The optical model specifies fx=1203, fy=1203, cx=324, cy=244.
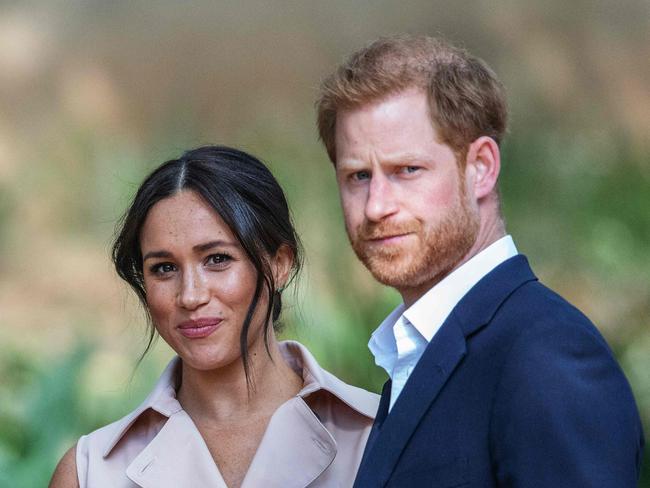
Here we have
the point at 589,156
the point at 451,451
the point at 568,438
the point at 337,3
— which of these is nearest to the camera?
the point at 568,438

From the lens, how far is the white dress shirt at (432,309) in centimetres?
185

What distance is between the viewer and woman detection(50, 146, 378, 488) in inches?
109

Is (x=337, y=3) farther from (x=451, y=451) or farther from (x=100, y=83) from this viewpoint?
(x=451, y=451)

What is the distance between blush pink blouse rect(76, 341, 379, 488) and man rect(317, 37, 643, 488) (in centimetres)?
76

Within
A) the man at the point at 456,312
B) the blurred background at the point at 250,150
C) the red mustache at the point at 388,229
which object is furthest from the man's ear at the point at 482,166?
the blurred background at the point at 250,150

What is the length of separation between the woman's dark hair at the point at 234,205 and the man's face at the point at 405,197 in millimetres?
890

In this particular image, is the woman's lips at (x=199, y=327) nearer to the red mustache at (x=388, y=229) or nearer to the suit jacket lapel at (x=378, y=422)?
the suit jacket lapel at (x=378, y=422)

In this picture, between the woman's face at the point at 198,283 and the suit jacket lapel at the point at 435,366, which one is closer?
the suit jacket lapel at the point at 435,366

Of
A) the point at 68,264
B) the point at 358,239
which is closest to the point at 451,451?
the point at 358,239

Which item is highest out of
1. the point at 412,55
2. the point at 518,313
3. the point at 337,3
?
the point at 337,3

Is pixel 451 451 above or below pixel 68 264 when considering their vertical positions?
below

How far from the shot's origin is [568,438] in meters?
1.52

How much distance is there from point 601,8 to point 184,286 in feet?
7.74

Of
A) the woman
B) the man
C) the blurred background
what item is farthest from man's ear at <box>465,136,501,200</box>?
the blurred background
